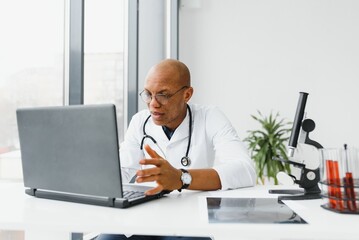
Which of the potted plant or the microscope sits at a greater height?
the microscope

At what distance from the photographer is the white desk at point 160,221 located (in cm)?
71

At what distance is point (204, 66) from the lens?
3314 millimetres

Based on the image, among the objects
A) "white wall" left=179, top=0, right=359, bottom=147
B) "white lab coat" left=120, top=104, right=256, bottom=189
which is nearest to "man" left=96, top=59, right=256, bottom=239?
"white lab coat" left=120, top=104, right=256, bottom=189

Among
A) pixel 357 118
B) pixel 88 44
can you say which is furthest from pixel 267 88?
pixel 88 44

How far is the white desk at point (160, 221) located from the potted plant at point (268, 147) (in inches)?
78.1

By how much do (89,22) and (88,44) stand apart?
14 cm

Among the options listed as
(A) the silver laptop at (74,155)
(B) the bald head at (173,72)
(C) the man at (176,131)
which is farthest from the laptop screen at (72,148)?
(B) the bald head at (173,72)

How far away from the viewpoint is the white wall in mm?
3244

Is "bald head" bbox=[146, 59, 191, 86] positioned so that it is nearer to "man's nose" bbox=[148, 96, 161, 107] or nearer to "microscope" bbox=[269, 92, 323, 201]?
"man's nose" bbox=[148, 96, 161, 107]

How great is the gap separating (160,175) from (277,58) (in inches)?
104

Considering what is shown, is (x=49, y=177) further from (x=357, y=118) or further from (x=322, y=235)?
(x=357, y=118)

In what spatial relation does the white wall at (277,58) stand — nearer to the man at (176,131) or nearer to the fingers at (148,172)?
the man at (176,131)

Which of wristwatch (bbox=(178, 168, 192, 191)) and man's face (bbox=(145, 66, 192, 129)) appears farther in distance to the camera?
man's face (bbox=(145, 66, 192, 129))

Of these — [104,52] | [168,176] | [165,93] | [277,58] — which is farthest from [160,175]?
[277,58]
